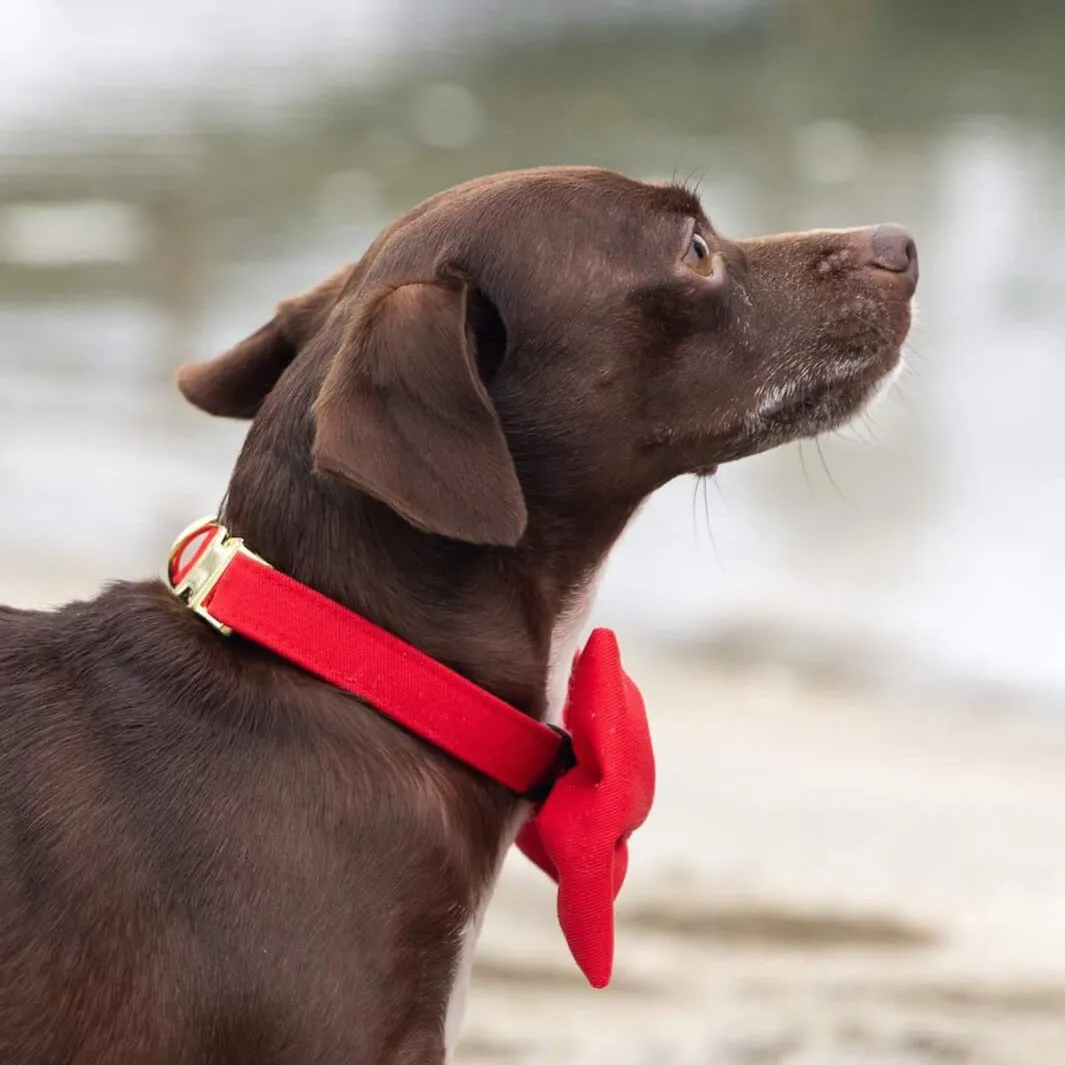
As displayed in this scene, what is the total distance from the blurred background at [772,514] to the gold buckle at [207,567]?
3.21 ft

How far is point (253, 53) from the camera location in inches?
781

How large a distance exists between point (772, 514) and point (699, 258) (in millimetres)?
3243

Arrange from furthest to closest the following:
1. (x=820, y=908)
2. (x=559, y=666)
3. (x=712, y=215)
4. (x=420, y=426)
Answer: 1. (x=712, y=215)
2. (x=820, y=908)
3. (x=559, y=666)
4. (x=420, y=426)

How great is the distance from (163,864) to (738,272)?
1.39 m

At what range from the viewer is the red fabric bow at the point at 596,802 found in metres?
2.51

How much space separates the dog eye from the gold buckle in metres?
0.88

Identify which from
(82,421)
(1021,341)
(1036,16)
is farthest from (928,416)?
(1036,16)

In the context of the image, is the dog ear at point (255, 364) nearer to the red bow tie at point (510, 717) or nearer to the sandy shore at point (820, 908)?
the red bow tie at point (510, 717)

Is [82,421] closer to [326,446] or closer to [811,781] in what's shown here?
[811,781]

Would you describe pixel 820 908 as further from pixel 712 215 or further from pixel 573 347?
pixel 712 215

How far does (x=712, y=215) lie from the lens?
918 centimetres

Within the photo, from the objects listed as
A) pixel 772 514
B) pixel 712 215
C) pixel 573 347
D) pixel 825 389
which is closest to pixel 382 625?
pixel 573 347

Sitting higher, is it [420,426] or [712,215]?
[420,426]

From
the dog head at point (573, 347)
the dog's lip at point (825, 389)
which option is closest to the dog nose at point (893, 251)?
the dog head at point (573, 347)
